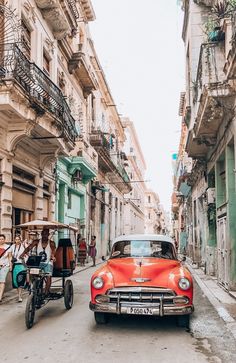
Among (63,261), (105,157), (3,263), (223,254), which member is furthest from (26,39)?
(105,157)

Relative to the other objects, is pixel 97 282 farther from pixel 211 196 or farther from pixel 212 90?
pixel 211 196

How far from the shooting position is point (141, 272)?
746 centimetres

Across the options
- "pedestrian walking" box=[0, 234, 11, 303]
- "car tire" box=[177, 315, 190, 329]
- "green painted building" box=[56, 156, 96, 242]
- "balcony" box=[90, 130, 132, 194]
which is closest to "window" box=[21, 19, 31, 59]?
"green painted building" box=[56, 156, 96, 242]

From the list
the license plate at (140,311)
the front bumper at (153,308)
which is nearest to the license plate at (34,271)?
the front bumper at (153,308)

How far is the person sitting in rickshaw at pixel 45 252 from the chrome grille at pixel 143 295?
69.9 inches

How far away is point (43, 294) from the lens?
27.0 ft

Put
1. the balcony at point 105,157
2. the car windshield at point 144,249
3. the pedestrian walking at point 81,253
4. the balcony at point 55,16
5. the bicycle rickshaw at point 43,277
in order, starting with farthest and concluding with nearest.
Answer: the balcony at point 105,157 → the pedestrian walking at point 81,253 → the balcony at point 55,16 → the car windshield at point 144,249 → the bicycle rickshaw at point 43,277

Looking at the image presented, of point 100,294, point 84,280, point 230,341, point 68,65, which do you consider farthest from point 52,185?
point 230,341

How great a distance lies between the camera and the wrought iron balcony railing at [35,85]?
10.7 metres

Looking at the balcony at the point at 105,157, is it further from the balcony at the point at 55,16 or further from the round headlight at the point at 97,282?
the round headlight at the point at 97,282

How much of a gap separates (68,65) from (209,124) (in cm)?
966

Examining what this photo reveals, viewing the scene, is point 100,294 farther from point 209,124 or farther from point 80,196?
point 80,196

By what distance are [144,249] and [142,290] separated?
5.68 ft

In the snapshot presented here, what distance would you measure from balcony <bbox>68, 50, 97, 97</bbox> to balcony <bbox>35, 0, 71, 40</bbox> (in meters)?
3.51
